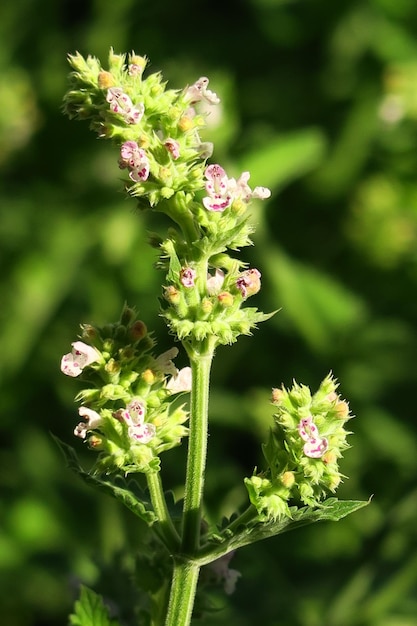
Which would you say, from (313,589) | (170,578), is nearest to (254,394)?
(313,589)

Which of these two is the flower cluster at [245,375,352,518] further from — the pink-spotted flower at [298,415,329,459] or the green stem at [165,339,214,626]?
the green stem at [165,339,214,626]

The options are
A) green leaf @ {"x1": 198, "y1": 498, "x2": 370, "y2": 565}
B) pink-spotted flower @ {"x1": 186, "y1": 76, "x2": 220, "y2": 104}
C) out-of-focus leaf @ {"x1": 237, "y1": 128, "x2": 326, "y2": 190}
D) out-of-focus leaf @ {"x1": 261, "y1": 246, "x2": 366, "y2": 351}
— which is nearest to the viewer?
green leaf @ {"x1": 198, "y1": 498, "x2": 370, "y2": 565}

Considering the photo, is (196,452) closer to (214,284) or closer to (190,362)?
(190,362)

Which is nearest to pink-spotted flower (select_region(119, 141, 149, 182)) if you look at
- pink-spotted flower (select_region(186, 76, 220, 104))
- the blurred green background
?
pink-spotted flower (select_region(186, 76, 220, 104))

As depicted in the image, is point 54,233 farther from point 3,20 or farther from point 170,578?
point 170,578

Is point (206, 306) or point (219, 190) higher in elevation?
point (219, 190)

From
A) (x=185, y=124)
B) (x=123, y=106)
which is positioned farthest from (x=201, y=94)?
(x=123, y=106)
